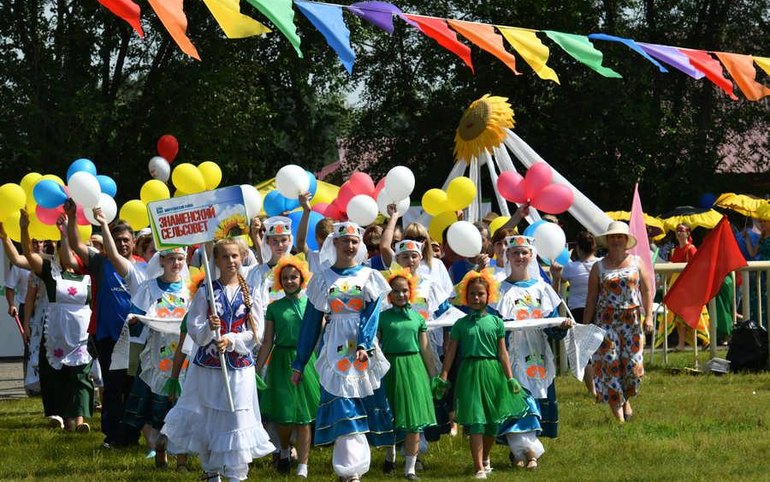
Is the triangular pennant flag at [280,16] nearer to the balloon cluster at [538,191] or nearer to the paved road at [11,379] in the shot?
the balloon cluster at [538,191]

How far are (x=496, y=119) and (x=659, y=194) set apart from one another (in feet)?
43.1

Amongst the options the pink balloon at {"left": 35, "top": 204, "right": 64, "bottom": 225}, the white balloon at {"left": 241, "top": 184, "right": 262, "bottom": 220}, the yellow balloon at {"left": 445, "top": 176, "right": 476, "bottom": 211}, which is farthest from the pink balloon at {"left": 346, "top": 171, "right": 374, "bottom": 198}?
the pink balloon at {"left": 35, "top": 204, "right": 64, "bottom": 225}

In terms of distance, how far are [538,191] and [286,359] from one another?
422 cm

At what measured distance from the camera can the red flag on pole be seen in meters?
13.5

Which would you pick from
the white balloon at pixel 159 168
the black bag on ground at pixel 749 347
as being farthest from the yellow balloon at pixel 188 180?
the black bag on ground at pixel 749 347

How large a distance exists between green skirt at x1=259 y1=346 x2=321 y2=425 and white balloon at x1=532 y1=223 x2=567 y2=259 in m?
2.46

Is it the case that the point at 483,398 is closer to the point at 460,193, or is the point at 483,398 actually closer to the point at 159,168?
the point at 460,193

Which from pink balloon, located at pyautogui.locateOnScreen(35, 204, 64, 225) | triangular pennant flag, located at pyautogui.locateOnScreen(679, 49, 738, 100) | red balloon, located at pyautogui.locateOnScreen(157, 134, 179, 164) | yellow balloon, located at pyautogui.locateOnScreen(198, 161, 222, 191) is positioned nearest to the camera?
pink balloon, located at pyautogui.locateOnScreen(35, 204, 64, 225)

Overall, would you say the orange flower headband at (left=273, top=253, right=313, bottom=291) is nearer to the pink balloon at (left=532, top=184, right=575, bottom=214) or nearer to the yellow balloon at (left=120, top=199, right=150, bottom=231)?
the yellow balloon at (left=120, top=199, right=150, bottom=231)

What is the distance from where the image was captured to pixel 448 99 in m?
27.8

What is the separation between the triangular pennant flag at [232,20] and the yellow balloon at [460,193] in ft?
11.1

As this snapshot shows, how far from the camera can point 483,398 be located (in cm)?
848

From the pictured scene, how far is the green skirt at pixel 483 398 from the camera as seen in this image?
27.6 feet

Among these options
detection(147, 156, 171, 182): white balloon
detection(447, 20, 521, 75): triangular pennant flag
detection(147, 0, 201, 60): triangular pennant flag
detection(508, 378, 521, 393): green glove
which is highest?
detection(447, 20, 521, 75): triangular pennant flag
